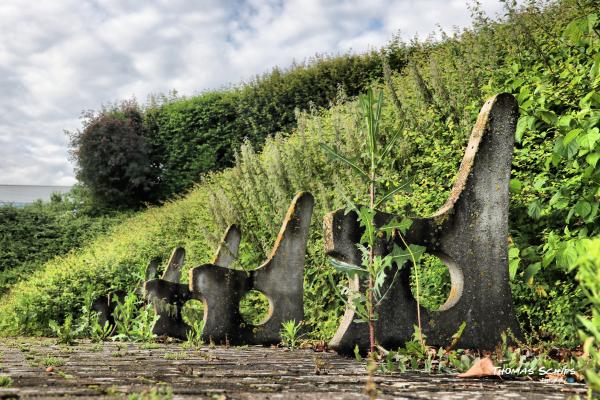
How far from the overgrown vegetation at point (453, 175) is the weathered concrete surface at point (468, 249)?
0.36 metres

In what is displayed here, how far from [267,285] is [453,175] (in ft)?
7.63

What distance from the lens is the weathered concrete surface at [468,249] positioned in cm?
319

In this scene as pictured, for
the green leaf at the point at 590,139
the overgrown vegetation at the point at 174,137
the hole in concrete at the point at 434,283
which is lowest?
the hole in concrete at the point at 434,283

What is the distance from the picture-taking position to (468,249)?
11.3 ft

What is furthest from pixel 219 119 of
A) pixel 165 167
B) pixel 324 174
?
pixel 324 174

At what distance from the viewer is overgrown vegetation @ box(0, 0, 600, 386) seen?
12.7ft

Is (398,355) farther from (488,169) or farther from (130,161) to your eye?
(130,161)

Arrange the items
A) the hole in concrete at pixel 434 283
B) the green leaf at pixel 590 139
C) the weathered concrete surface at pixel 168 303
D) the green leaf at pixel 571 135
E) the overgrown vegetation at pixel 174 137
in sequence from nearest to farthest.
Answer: the green leaf at pixel 590 139 < the green leaf at pixel 571 135 < the hole in concrete at pixel 434 283 < the weathered concrete surface at pixel 168 303 < the overgrown vegetation at pixel 174 137

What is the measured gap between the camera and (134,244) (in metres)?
12.7

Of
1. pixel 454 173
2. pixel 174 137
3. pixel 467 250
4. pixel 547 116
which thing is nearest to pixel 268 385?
pixel 467 250

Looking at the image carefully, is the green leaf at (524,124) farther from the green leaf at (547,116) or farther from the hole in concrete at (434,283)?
the hole in concrete at (434,283)

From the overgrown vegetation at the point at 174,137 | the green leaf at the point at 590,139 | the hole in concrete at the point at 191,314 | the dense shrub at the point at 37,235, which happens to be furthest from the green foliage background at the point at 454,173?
the overgrown vegetation at the point at 174,137

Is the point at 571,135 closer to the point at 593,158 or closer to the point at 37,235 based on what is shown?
the point at 593,158

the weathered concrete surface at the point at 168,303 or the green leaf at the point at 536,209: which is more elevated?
the green leaf at the point at 536,209
